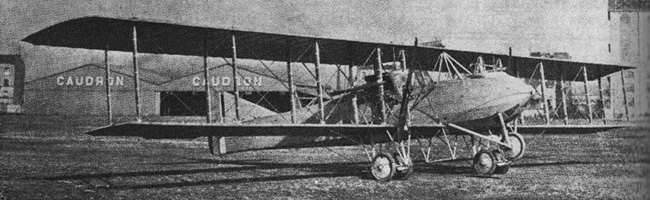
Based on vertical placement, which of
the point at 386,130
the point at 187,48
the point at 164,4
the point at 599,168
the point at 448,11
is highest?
the point at 164,4

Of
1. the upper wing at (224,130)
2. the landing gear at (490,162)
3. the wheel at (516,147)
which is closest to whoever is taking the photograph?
the upper wing at (224,130)

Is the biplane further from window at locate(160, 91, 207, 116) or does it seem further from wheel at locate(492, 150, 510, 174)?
window at locate(160, 91, 207, 116)

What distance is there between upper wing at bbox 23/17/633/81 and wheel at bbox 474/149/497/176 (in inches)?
91.6

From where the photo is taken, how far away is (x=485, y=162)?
10.7 meters

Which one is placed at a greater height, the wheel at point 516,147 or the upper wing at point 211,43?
the upper wing at point 211,43

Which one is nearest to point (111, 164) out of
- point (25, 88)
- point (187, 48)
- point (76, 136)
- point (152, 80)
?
point (187, 48)

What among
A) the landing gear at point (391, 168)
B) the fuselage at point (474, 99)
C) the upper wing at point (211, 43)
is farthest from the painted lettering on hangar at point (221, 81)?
the landing gear at point (391, 168)

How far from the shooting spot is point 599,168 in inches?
499

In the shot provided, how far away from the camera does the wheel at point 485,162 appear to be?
10.4 metres

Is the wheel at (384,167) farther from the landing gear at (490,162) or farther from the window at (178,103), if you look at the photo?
the window at (178,103)

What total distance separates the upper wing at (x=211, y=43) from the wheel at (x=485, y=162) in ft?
7.63

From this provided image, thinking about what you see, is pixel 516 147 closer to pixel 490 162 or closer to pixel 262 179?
pixel 490 162

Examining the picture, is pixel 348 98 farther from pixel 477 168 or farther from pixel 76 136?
pixel 76 136

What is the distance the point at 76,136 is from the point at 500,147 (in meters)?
18.9
